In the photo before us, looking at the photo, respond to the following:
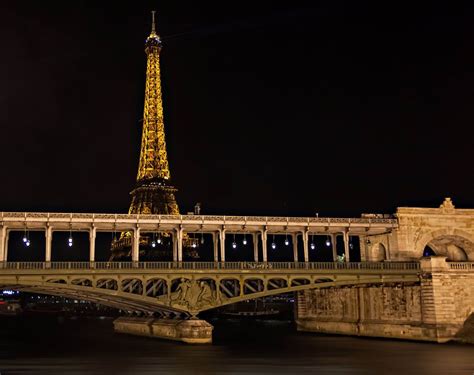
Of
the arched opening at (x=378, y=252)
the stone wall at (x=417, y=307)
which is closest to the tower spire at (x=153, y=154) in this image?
the arched opening at (x=378, y=252)

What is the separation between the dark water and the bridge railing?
7490 millimetres

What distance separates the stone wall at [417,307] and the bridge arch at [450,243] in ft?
23.0

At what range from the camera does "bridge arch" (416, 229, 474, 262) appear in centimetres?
7562

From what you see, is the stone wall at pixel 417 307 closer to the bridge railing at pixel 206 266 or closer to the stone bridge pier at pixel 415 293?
the stone bridge pier at pixel 415 293

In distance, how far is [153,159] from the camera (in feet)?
396

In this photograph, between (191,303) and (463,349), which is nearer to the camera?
(463,349)

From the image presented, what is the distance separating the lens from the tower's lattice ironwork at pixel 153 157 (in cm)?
11369

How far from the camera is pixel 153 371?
46.4 m

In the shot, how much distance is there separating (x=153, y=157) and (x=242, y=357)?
226 ft

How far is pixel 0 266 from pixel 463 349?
137 feet

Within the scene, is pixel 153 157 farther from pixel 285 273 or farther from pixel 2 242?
pixel 285 273

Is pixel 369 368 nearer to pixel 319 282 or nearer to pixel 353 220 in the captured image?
pixel 319 282

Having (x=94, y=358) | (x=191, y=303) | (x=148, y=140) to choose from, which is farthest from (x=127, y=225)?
(x=148, y=140)

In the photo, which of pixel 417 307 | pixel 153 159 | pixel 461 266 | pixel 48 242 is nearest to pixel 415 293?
pixel 417 307
